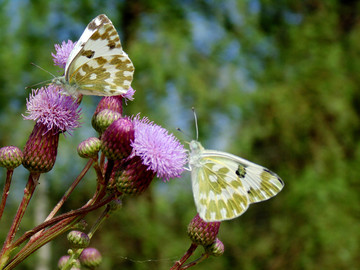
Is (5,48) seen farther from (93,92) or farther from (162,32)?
(93,92)

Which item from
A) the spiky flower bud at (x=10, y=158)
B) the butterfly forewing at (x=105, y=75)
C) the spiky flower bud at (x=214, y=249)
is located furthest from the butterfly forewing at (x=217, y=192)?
the spiky flower bud at (x=10, y=158)

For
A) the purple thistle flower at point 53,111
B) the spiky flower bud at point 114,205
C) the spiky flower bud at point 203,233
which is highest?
the purple thistle flower at point 53,111

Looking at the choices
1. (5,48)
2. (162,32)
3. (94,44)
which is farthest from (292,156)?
(94,44)

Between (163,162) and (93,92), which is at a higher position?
(93,92)

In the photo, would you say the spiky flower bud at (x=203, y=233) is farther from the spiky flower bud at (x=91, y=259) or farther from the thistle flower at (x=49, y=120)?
the thistle flower at (x=49, y=120)

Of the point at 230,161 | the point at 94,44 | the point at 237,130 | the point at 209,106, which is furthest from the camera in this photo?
the point at 237,130

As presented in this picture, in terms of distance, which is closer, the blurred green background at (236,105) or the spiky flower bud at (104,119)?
the spiky flower bud at (104,119)

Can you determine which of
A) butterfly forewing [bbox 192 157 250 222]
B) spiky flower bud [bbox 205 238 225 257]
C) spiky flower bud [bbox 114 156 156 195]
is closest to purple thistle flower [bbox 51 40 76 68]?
spiky flower bud [bbox 114 156 156 195]
